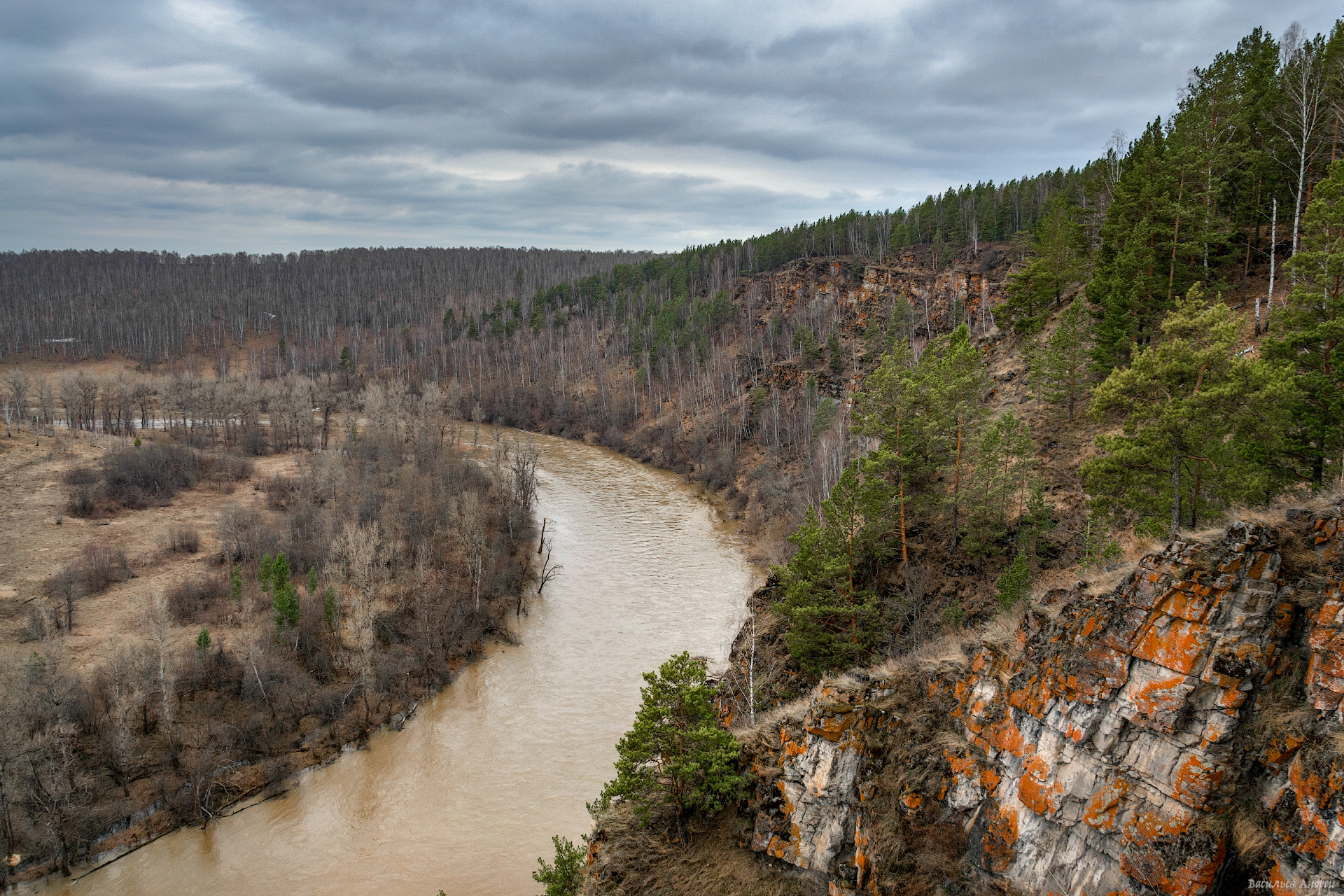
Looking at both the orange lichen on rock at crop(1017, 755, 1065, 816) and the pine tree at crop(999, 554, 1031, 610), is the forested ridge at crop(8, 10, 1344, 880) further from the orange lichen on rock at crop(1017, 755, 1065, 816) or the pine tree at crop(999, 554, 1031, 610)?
the orange lichen on rock at crop(1017, 755, 1065, 816)

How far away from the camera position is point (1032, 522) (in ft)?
77.7

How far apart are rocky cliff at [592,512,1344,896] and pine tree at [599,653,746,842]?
1479mm

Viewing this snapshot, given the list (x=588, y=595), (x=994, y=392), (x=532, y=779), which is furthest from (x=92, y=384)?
(x=994, y=392)

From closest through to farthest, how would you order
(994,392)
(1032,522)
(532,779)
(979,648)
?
(979,648)
(1032,522)
(532,779)
(994,392)

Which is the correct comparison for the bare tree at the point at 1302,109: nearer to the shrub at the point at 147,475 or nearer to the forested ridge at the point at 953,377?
the forested ridge at the point at 953,377

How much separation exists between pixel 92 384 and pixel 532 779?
84894mm

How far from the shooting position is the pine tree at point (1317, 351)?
15.8 metres

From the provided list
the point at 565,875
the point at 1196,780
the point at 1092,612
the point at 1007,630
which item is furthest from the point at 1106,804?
the point at 565,875

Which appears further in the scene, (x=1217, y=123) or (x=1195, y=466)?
(x=1217, y=123)

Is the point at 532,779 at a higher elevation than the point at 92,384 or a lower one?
lower

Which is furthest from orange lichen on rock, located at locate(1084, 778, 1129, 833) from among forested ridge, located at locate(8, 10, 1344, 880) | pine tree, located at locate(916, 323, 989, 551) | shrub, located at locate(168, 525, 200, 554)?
shrub, located at locate(168, 525, 200, 554)

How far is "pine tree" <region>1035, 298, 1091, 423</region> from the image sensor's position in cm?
3138

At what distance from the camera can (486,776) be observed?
91.8 ft

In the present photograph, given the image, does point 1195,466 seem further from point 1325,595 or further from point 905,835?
Result: point 905,835
